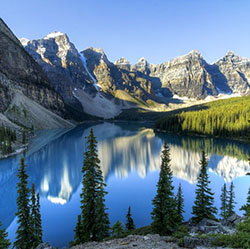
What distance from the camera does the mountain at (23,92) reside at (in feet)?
399

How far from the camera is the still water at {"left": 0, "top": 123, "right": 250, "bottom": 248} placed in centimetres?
2706

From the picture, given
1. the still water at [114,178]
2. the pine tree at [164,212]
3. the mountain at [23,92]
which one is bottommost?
the still water at [114,178]

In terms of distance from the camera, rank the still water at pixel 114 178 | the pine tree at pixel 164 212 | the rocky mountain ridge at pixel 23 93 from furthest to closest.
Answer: the rocky mountain ridge at pixel 23 93 < the still water at pixel 114 178 < the pine tree at pixel 164 212

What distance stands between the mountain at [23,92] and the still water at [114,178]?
169 ft

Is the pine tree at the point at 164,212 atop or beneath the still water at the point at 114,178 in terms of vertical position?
atop

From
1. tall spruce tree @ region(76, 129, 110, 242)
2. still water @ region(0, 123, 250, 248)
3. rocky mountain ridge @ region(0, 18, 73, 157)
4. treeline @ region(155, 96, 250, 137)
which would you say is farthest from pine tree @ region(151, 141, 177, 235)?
rocky mountain ridge @ region(0, 18, 73, 157)

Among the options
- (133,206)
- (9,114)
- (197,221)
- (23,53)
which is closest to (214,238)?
(197,221)

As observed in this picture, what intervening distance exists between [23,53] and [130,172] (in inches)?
6491

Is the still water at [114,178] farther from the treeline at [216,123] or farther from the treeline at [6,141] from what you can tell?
the treeline at [216,123]

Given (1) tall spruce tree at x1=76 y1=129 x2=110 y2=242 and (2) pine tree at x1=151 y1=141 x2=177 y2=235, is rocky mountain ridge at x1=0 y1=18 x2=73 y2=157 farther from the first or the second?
(2) pine tree at x1=151 y1=141 x2=177 y2=235

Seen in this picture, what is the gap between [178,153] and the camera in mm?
66938

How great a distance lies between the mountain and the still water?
169ft

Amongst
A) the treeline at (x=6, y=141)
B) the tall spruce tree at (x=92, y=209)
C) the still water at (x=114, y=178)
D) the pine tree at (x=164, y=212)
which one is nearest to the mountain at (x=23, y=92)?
the treeline at (x=6, y=141)

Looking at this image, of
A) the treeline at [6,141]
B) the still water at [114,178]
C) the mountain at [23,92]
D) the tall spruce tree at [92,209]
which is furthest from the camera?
the mountain at [23,92]
